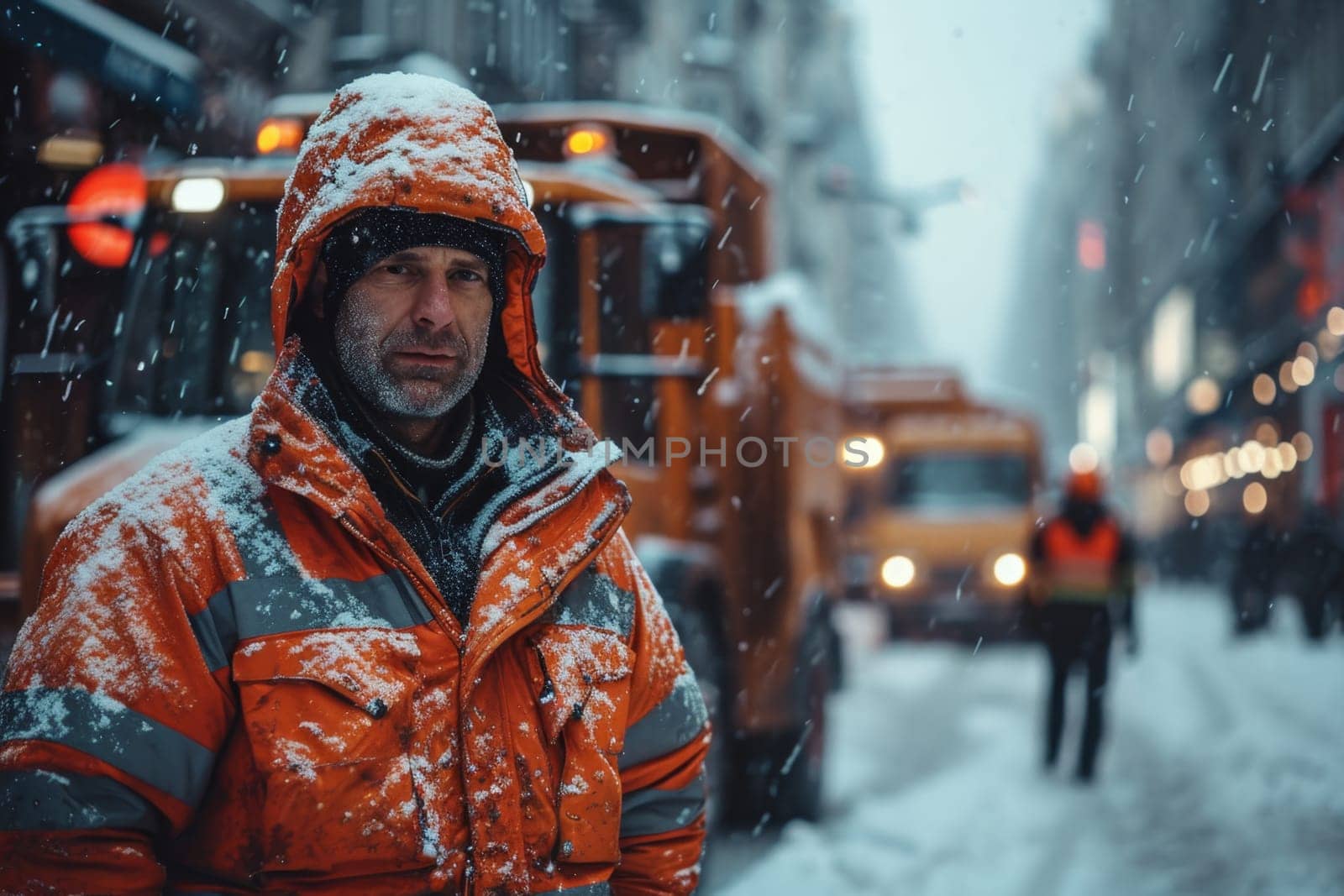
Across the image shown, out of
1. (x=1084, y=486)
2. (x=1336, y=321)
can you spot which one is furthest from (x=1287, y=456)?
(x=1084, y=486)

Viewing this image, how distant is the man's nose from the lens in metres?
2.44

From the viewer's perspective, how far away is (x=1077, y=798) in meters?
8.65

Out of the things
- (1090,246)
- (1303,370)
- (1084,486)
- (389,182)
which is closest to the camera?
(389,182)

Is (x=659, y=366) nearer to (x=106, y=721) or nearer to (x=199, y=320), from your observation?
(x=199, y=320)

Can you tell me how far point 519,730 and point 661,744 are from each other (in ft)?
1.23

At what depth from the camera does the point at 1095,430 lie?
9631 centimetres

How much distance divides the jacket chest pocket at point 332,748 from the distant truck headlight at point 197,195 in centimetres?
395

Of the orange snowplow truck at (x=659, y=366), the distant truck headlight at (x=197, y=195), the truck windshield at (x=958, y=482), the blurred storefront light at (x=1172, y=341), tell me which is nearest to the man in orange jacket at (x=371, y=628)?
the orange snowplow truck at (x=659, y=366)

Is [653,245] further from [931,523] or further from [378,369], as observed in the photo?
[931,523]

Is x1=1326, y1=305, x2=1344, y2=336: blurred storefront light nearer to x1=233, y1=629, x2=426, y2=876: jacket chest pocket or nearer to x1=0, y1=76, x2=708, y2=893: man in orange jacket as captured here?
x1=0, y1=76, x2=708, y2=893: man in orange jacket

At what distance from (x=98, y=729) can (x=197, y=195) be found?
4.10 meters

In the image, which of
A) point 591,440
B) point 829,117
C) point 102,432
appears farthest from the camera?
point 829,117

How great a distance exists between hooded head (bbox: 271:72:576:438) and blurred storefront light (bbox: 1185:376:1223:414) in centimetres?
4553

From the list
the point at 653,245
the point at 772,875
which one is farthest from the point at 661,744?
the point at 772,875
